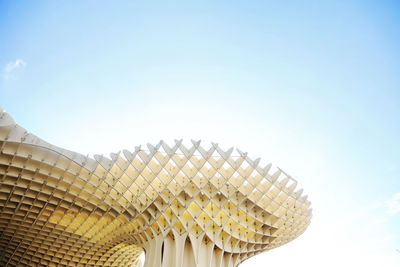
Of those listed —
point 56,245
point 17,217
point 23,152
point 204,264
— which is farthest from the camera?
point 56,245

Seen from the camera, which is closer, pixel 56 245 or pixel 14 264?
pixel 56 245

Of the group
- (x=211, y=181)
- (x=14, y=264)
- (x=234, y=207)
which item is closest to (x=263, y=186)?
(x=234, y=207)

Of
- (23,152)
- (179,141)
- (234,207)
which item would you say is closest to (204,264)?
(234,207)

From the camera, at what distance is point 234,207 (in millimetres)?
27062

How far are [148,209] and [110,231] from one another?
833 cm

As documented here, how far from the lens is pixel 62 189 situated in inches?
1066

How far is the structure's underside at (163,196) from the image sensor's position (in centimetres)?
2525

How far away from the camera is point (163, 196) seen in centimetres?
2681

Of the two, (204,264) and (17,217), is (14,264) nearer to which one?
(17,217)

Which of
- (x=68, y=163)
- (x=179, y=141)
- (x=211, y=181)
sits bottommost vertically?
(x=68, y=163)

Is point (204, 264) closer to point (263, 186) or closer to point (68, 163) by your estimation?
Answer: point (263, 186)

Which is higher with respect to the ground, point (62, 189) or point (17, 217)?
point (62, 189)

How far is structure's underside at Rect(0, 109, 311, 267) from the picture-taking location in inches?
994

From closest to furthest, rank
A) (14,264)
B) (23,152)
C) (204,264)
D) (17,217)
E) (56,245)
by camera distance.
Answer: (23,152), (204,264), (17,217), (56,245), (14,264)
